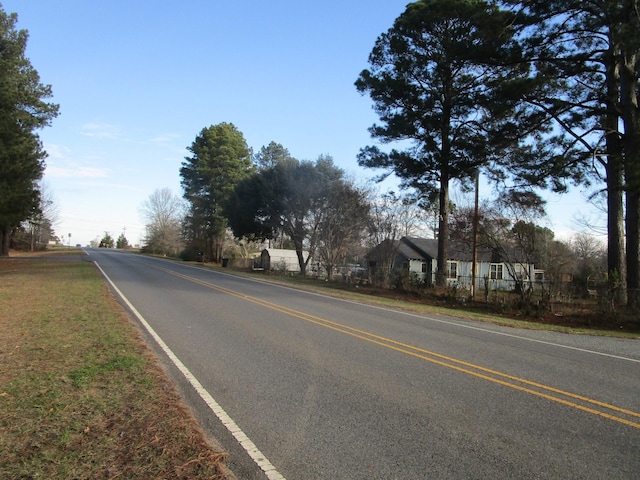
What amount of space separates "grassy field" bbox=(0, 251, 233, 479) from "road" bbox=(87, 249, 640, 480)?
0.38 m

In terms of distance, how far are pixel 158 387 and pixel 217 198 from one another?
54298 mm

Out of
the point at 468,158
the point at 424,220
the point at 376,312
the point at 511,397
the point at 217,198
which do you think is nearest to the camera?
the point at 511,397

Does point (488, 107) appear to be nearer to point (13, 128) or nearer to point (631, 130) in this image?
point (631, 130)

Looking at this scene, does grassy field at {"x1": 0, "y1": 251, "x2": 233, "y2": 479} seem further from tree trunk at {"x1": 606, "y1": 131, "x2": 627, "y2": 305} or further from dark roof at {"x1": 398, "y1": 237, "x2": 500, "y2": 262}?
dark roof at {"x1": 398, "y1": 237, "x2": 500, "y2": 262}

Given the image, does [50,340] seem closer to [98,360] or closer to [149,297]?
[98,360]

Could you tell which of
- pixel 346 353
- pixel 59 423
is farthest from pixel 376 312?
pixel 59 423

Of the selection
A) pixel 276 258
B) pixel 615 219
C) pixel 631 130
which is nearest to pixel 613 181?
pixel 615 219

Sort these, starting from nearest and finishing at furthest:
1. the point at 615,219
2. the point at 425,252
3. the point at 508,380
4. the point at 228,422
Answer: the point at 228,422 < the point at 508,380 < the point at 615,219 < the point at 425,252

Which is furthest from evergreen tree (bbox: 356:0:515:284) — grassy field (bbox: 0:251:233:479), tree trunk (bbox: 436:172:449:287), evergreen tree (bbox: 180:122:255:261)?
evergreen tree (bbox: 180:122:255:261)

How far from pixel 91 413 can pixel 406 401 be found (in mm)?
3423

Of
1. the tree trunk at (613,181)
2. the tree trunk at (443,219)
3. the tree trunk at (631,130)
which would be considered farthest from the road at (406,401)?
the tree trunk at (443,219)

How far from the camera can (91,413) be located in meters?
4.61

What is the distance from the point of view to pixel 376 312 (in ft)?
47.7

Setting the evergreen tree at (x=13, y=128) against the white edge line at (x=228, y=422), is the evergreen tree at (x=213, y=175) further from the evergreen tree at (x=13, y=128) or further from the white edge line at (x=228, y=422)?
the white edge line at (x=228, y=422)
